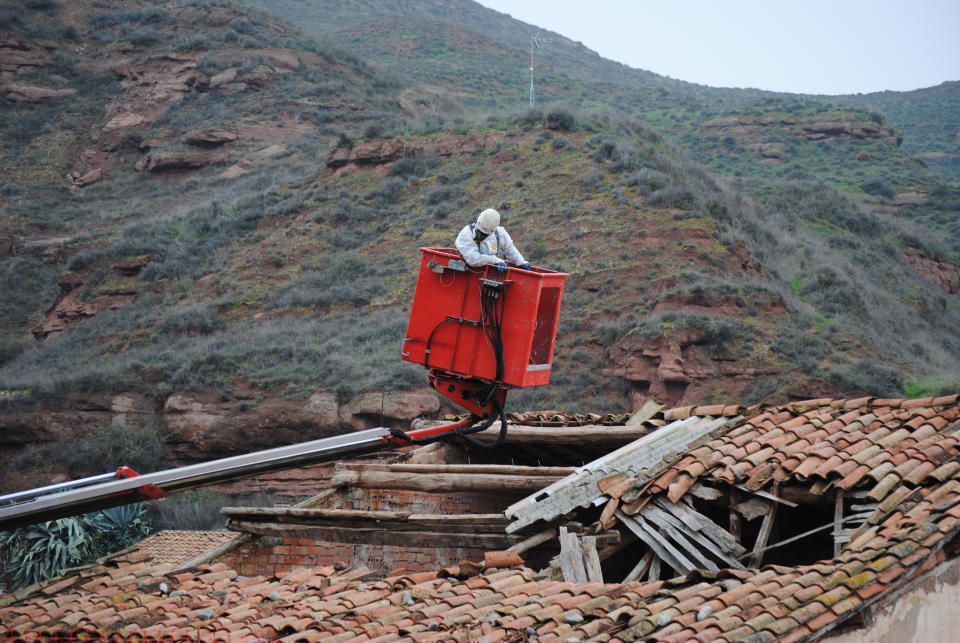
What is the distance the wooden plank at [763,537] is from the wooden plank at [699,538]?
14 cm

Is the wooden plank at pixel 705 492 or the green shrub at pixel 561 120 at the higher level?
the green shrub at pixel 561 120

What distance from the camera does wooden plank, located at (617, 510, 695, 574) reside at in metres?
8.15

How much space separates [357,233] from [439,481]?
25.5 m

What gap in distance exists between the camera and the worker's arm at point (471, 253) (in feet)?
25.3

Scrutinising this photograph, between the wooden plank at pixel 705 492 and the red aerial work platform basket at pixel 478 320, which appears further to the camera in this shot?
the wooden plank at pixel 705 492

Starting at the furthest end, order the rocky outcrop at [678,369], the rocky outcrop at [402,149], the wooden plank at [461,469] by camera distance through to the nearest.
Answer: the rocky outcrop at [402,149]
the rocky outcrop at [678,369]
the wooden plank at [461,469]

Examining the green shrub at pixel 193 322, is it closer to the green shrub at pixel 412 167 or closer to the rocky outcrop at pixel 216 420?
the rocky outcrop at pixel 216 420

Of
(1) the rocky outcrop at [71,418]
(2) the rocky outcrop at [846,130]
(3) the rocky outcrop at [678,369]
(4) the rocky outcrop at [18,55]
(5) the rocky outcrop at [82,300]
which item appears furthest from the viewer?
(2) the rocky outcrop at [846,130]

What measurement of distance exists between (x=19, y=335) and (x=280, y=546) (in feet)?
98.2

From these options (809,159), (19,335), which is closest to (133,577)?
(19,335)

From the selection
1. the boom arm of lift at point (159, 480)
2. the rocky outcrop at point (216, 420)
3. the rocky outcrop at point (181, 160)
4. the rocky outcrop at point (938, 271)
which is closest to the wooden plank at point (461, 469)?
the boom arm of lift at point (159, 480)

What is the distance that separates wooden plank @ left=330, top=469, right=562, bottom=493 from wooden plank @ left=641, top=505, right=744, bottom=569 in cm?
178

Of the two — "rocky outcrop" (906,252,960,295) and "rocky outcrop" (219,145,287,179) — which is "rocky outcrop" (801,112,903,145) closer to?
"rocky outcrop" (906,252,960,295)

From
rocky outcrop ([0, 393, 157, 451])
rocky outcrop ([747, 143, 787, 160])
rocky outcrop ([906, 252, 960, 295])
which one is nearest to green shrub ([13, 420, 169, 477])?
rocky outcrop ([0, 393, 157, 451])
